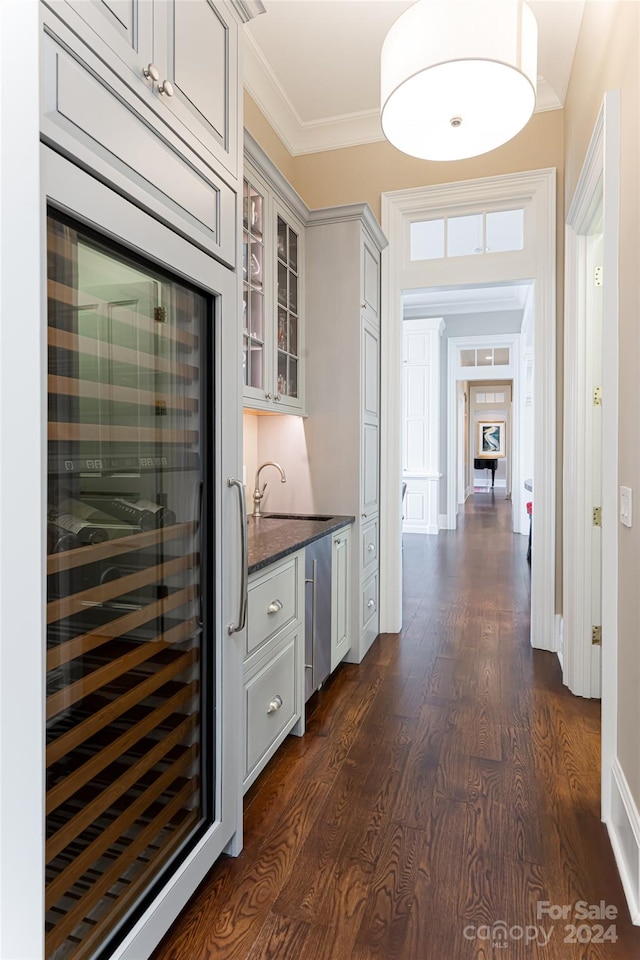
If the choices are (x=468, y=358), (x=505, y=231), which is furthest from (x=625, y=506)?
(x=468, y=358)

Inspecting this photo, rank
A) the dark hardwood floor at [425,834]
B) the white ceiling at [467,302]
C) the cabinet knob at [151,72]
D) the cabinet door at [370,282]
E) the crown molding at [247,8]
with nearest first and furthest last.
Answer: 1. the cabinet knob at [151,72]
2. the dark hardwood floor at [425,834]
3. the crown molding at [247,8]
4. the cabinet door at [370,282]
5. the white ceiling at [467,302]

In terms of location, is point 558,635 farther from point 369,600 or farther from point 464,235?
point 464,235

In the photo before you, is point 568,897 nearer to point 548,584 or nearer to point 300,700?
point 300,700

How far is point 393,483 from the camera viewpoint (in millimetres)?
3846

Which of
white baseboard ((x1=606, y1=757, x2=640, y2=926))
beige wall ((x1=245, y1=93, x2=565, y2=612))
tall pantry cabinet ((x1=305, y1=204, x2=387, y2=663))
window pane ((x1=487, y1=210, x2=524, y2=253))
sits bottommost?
white baseboard ((x1=606, y1=757, x2=640, y2=926))

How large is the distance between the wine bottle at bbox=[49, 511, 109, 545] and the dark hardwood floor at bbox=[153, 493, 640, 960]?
3.63 ft

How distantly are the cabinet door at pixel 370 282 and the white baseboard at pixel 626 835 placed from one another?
8.72 ft

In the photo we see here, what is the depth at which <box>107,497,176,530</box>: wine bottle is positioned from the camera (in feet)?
3.98

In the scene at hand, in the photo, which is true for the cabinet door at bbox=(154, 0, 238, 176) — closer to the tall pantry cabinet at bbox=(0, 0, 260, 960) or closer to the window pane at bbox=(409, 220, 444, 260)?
the tall pantry cabinet at bbox=(0, 0, 260, 960)

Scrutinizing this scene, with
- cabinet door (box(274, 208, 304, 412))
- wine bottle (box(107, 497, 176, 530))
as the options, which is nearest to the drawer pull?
wine bottle (box(107, 497, 176, 530))

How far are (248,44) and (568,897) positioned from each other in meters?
4.14

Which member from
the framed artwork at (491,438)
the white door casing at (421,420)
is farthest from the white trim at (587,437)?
the framed artwork at (491,438)

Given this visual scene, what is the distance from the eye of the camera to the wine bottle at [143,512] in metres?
1.21

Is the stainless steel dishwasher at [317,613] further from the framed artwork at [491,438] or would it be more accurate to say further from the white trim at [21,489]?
the framed artwork at [491,438]
